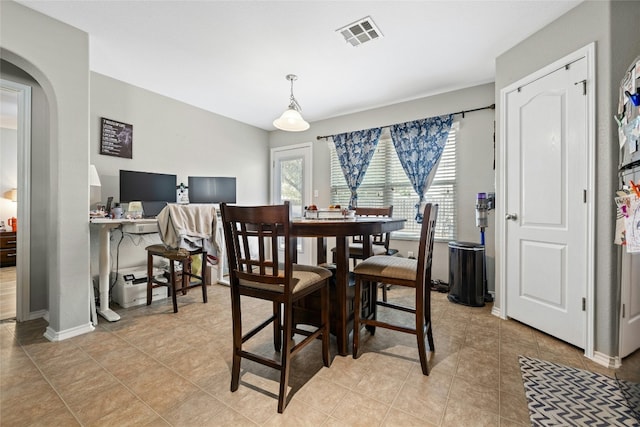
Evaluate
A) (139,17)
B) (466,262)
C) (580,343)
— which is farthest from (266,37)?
(580,343)

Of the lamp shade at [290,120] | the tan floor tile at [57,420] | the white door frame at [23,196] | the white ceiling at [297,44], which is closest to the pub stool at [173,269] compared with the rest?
the white door frame at [23,196]

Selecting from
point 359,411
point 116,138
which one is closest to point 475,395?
point 359,411

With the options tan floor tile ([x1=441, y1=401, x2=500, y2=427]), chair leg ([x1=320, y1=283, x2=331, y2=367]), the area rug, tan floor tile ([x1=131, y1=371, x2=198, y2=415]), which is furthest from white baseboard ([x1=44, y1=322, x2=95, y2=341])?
the area rug

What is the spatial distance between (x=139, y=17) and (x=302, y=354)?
2.83 metres

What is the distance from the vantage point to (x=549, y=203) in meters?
2.20

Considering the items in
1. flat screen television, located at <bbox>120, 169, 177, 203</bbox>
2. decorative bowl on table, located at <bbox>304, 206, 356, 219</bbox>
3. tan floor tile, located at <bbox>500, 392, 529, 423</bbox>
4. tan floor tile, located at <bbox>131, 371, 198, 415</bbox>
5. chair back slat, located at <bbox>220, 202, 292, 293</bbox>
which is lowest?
tan floor tile, located at <bbox>131, 371, 198, 415</bbox>

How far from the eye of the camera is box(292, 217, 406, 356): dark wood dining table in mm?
1582

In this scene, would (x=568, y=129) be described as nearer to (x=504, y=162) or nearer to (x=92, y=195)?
(x=504, y=162)

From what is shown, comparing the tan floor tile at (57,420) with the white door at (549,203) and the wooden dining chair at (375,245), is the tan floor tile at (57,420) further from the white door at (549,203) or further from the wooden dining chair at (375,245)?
the white door at (549,203)

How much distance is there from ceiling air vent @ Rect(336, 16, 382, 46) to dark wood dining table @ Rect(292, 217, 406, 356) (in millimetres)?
1597

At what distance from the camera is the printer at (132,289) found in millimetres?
2801

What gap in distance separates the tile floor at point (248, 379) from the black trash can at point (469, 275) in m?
0.47

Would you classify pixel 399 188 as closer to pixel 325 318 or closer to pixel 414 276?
pixel 414 276

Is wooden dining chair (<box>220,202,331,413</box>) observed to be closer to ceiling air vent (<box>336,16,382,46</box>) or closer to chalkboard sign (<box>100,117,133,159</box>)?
ceiling air vent (<box>336,16,382,46</box>)
